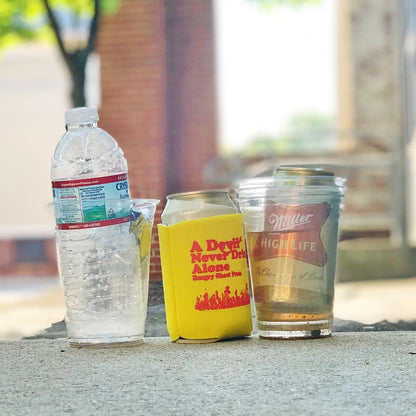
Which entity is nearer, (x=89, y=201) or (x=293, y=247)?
(x=89, y=201)

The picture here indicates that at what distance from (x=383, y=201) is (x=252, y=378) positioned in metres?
8.35

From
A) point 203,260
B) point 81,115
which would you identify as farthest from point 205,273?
Answer: point 81,115

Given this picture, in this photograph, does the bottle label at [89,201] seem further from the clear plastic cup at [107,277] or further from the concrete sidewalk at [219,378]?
the concrete sidewalk at [219,378]

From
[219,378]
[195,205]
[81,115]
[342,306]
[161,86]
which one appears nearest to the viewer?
[219,378]

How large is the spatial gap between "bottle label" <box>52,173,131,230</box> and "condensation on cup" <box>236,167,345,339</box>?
1.68ft

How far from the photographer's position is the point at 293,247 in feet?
11.7

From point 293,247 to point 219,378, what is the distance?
750mm

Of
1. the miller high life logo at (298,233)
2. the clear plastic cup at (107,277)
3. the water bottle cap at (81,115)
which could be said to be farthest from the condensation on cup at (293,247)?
the water bottle cap at (81,115)

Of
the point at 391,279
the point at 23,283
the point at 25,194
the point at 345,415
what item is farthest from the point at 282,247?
the point at 25,194

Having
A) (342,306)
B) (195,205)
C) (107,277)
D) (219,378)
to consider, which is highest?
(195,205)

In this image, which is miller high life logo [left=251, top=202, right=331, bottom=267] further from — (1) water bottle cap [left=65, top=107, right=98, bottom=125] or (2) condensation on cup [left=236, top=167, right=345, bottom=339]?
(1) water bottle cap [left=65, top=107, right=98, bottom=125]

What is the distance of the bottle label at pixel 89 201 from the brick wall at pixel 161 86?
6288 millimetres

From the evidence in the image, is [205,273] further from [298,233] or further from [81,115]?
[81,115]

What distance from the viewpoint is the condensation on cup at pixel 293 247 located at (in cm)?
358
